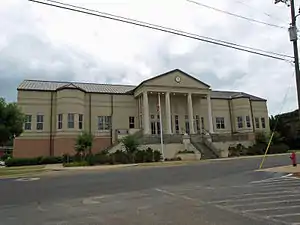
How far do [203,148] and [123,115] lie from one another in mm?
12847

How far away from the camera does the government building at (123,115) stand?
1649 inches

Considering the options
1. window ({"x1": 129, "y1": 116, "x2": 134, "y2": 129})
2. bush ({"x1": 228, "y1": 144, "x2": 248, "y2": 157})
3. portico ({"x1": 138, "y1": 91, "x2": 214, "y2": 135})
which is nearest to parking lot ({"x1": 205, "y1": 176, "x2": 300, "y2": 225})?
bush ({"x1": 228, "y1": 144, "x2": 248, "y2": 157})

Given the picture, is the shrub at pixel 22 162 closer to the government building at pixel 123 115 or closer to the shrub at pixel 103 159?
the government building at pixel 123 115

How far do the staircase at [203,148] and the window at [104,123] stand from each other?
12.2m

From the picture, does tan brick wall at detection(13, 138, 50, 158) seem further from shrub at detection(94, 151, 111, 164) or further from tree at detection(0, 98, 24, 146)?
tree at detection(0, 98, 24, 146)

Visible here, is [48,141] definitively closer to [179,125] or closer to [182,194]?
[179,125]

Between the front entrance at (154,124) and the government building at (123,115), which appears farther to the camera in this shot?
the front entrance at (154,124)

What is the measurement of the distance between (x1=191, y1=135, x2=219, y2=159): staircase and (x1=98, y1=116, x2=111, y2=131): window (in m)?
12.2

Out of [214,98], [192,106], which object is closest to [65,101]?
[192,106]

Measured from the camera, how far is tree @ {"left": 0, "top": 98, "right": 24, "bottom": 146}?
2844cm

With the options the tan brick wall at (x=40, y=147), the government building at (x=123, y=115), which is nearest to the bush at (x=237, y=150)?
the government building at (x=123, y=115)

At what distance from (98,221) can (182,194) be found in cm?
479

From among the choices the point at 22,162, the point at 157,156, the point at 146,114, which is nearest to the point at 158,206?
the point at 157,156

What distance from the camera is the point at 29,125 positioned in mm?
42688
